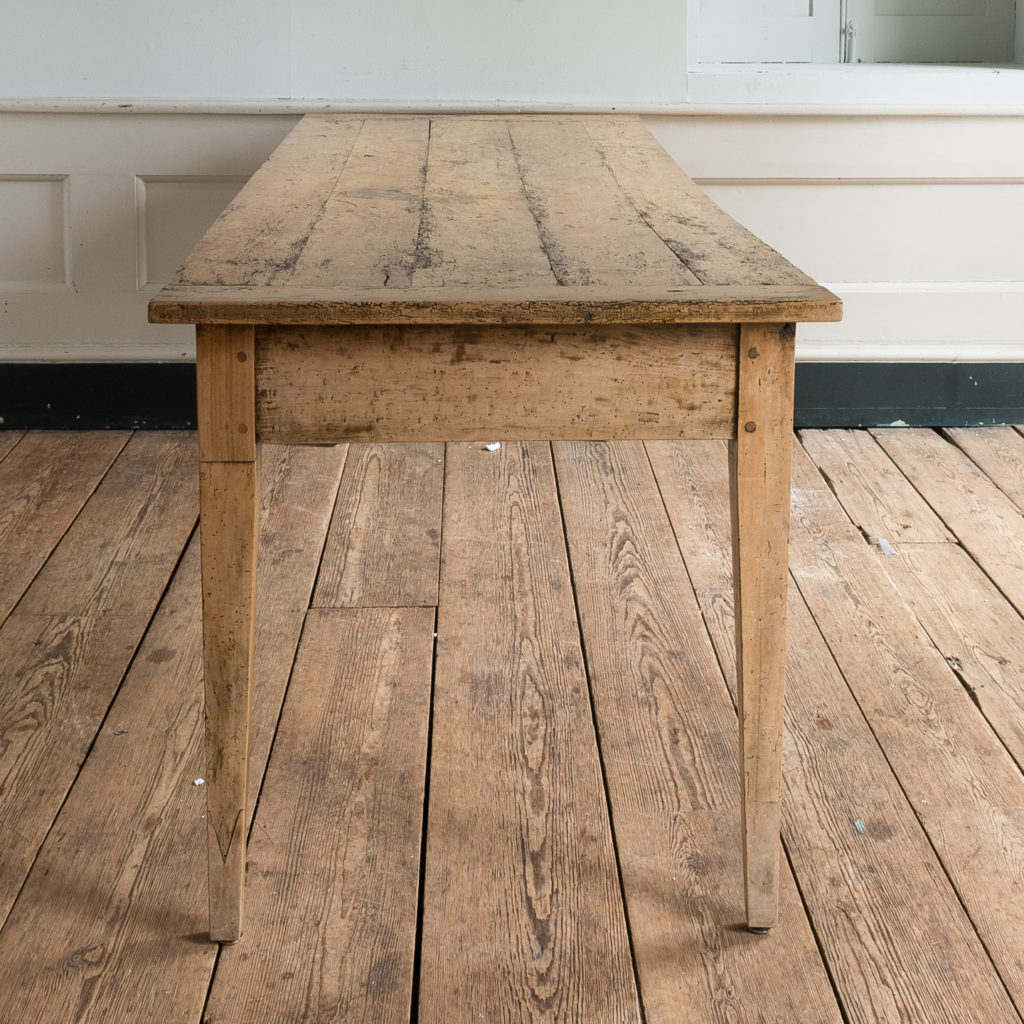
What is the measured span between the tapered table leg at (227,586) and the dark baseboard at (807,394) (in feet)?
5.80

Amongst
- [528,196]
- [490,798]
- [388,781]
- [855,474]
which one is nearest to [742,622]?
[490,798]

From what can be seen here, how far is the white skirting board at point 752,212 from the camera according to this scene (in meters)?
2.82

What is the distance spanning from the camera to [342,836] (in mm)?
1501

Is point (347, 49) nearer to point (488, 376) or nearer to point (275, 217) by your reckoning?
point (275, 217)

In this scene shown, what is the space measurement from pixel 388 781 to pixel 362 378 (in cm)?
64

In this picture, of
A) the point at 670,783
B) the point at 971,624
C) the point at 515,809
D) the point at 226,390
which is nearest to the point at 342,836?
the point at 515,809

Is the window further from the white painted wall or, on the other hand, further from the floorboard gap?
the floorboard gap

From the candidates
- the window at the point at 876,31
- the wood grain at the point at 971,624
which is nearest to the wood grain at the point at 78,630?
the wood grain at the point at 971,624

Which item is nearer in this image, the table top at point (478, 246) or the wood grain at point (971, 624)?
the table top at point (478, 246)

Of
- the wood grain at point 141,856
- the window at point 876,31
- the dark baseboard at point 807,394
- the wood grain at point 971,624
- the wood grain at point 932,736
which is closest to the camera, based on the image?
the wood grain at point 141,856

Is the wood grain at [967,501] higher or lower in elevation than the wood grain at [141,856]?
higher

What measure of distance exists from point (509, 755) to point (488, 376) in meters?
0.66

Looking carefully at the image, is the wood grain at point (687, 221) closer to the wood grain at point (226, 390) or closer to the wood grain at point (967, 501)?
the wood grain at point (226, 390)

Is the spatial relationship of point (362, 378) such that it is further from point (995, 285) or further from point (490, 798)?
point (995, 285)
